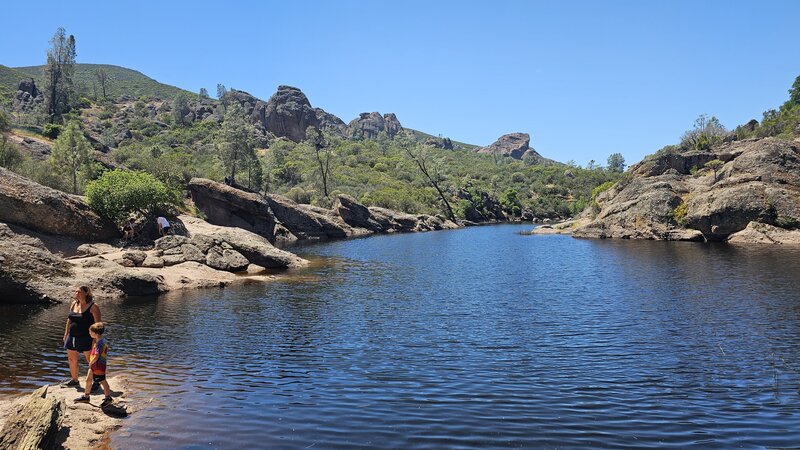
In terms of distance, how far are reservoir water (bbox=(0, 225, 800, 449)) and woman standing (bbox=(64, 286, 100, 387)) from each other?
2.05m

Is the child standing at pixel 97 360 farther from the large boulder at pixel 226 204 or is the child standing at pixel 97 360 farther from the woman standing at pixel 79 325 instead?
the large boulder at pixel 226 204

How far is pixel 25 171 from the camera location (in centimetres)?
5719

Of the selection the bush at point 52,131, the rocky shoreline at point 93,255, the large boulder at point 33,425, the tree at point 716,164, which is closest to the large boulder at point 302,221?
the rocky shoreline at point 93,255

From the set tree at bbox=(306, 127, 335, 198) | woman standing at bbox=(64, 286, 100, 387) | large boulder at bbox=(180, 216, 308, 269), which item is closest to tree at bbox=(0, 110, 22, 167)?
large boulder at bbox=(180, 216, 308, 269)

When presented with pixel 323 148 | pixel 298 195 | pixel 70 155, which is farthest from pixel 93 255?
pixel 323 148

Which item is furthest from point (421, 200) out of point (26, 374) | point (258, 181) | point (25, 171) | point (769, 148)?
point (26, 374)

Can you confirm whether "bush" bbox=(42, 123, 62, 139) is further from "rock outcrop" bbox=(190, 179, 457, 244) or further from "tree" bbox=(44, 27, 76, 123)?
"rock outcrop" bbox=(190, 179, 457, 244)

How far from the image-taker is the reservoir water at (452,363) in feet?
41.6

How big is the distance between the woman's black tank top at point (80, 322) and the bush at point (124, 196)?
3199cm

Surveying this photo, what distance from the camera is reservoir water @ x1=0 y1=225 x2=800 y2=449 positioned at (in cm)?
1268

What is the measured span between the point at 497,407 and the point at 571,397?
2.43m

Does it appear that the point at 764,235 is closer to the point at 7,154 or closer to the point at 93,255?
the point at 93,255

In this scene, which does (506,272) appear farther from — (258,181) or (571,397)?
(258,181)

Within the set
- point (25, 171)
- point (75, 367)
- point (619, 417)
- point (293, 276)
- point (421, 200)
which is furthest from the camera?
point (421, 200)
